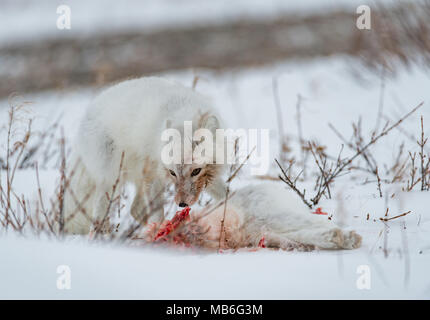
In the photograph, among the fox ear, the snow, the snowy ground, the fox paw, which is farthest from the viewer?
the snow

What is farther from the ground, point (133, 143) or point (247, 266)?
→ point (133, 143)

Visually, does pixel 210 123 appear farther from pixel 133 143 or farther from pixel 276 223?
pixel 276 223

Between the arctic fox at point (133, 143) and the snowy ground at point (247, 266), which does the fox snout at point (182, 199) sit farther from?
the snowy ground at point (247, 266)

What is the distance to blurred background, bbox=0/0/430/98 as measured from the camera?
1128 centimetres

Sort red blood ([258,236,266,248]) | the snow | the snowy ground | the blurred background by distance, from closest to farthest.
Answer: the snowy ground
red blood ([258,236,266,248])
the blurred background
the snow

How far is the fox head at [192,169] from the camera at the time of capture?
3191mm

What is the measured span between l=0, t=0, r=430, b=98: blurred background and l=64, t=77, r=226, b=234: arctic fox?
495cm

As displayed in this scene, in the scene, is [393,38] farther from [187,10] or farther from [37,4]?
[37,4]

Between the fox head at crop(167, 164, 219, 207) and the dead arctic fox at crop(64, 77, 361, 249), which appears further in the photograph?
the fox head at crop(167, 164, 219, 207)

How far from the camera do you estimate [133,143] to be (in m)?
3.64

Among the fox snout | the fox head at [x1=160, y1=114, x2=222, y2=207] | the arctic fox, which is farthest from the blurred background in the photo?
the fox snout

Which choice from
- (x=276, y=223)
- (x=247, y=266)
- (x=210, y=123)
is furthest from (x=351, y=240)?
(x=210, y=123)

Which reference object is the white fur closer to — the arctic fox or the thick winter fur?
the thick winter fur

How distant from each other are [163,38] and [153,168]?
10651mm
